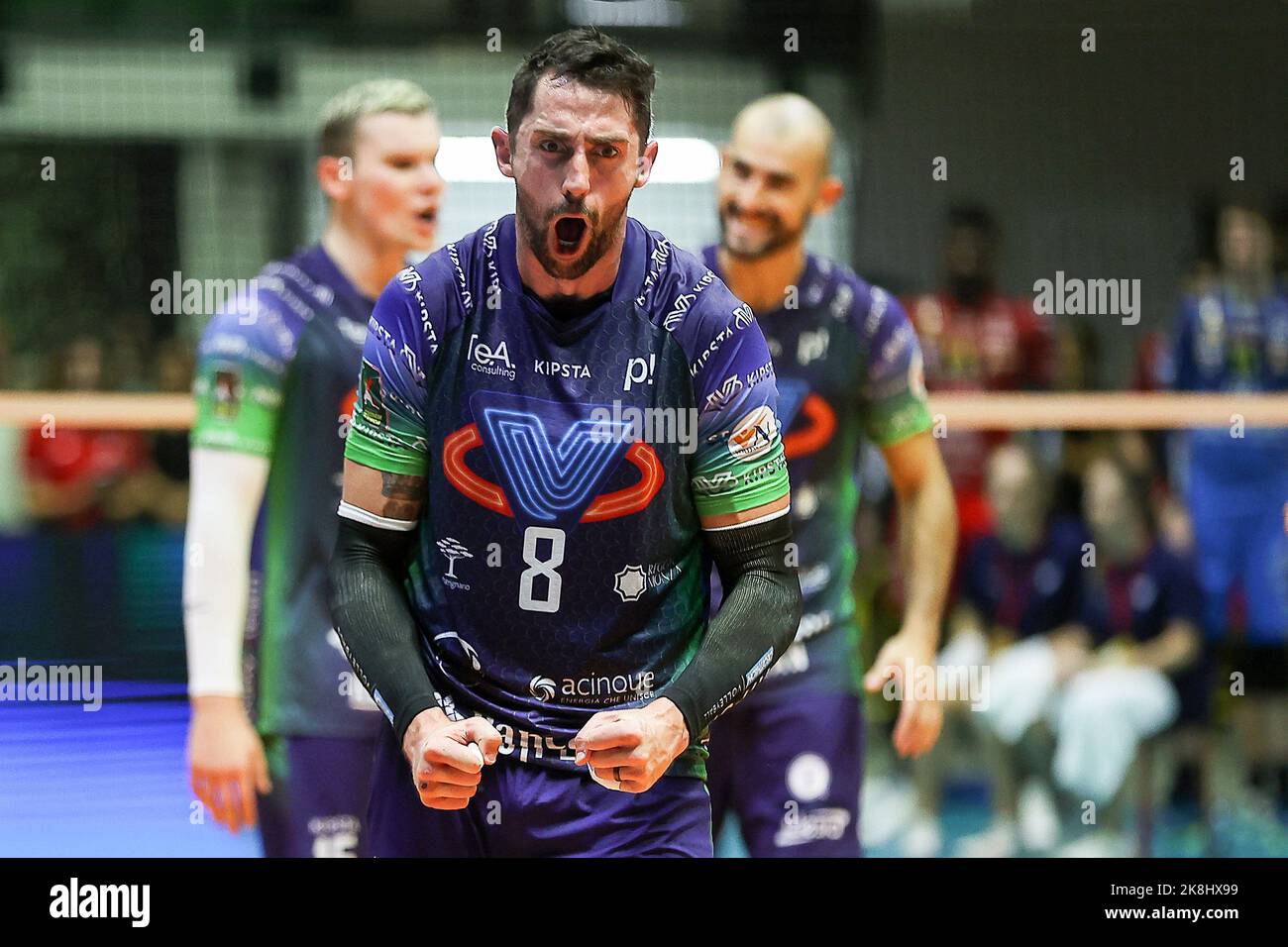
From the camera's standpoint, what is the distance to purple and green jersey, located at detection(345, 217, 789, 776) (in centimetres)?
279

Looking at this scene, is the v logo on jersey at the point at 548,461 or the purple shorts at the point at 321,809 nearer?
the v logo on jersey at the point at 548,461

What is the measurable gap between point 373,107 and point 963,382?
1.54m

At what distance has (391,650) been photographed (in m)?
2.65

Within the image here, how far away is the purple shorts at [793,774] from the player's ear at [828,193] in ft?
3.77

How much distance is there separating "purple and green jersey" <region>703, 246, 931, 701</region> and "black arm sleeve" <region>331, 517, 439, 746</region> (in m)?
1.24

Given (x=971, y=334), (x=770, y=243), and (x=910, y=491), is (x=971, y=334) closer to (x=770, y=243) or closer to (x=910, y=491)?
(x=910, y=491)

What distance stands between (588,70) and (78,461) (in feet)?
5.83

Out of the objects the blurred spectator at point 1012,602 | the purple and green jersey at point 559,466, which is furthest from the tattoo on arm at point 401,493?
the blurred spectator at point 1012,602

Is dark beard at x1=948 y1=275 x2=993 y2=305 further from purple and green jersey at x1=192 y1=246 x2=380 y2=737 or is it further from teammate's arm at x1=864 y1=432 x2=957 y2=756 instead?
purple and green jersey at x1=192 y1=246 x2=380 y2=737

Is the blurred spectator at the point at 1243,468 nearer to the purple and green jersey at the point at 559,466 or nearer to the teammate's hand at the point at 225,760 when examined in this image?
the purple and green jersey at the point at 559,466

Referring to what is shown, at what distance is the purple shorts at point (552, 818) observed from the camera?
2809 mm

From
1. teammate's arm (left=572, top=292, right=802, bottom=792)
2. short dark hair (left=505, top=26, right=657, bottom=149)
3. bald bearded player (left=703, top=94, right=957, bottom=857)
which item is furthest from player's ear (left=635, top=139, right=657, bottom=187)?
bald bearded player (left=703, top=94, right=957, bottom=857)
